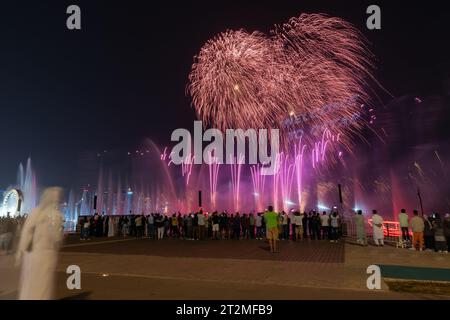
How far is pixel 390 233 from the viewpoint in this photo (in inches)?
914

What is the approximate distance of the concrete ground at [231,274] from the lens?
7695 mm

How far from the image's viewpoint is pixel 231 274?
9984mm

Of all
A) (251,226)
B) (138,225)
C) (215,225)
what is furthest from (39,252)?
(138,225)

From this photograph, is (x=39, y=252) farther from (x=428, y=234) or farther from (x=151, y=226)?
(x=151, y=226)

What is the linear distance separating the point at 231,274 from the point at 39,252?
5.59 m

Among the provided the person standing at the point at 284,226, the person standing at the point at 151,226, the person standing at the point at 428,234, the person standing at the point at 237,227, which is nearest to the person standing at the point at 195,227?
the person standing at the point at 237,227

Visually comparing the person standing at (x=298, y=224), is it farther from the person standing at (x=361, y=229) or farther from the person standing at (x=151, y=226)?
the person standing at (x=151, y=226)

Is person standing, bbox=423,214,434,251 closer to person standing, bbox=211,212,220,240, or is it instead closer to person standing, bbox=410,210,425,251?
person standing, bbox=410,210,425,251

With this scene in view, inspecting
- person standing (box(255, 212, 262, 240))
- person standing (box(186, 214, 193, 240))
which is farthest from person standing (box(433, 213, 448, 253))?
person standing (box(186, 214, 193, 240))

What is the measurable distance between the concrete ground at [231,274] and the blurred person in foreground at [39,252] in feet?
5.67

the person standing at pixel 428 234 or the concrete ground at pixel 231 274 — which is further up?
the person standing at pixel 428 234
